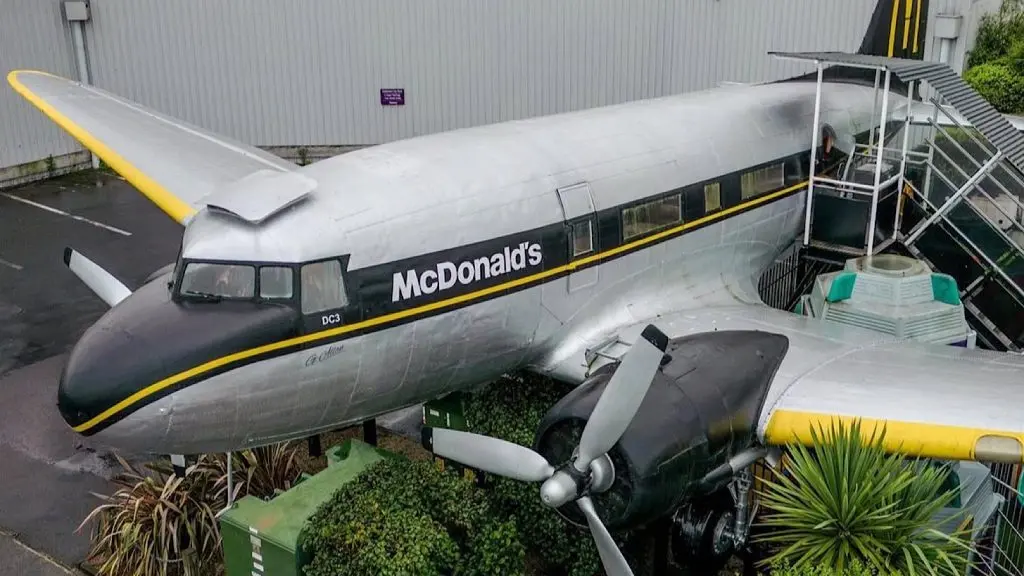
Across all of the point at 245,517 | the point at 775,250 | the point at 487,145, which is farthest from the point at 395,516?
the point at 775,250

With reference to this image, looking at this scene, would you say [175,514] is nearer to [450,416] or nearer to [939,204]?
[450,416]

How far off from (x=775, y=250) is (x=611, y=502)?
8.35 metres

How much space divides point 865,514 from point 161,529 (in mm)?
8193

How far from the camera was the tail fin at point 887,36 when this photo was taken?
1914 cm

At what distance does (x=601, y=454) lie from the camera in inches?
378

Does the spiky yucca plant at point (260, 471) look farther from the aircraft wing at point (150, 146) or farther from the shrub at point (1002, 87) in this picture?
the shrub at point (1002, 87)

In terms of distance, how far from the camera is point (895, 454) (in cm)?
1038

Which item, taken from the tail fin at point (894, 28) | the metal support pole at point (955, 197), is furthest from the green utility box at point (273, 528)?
the tail fin at point (894, 28)

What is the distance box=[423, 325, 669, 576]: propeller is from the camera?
31.2 ft

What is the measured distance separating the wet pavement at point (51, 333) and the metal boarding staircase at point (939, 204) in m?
7.94

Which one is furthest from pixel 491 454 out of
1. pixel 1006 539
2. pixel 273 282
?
pixel 1006 539

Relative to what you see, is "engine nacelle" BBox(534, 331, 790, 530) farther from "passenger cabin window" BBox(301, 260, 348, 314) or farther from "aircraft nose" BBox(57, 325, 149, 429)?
"aircraft nose" BBox(57, 325, 149, 429)

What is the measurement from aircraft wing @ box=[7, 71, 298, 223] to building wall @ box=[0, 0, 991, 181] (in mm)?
9195

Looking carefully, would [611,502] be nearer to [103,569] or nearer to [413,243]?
[413,243]
